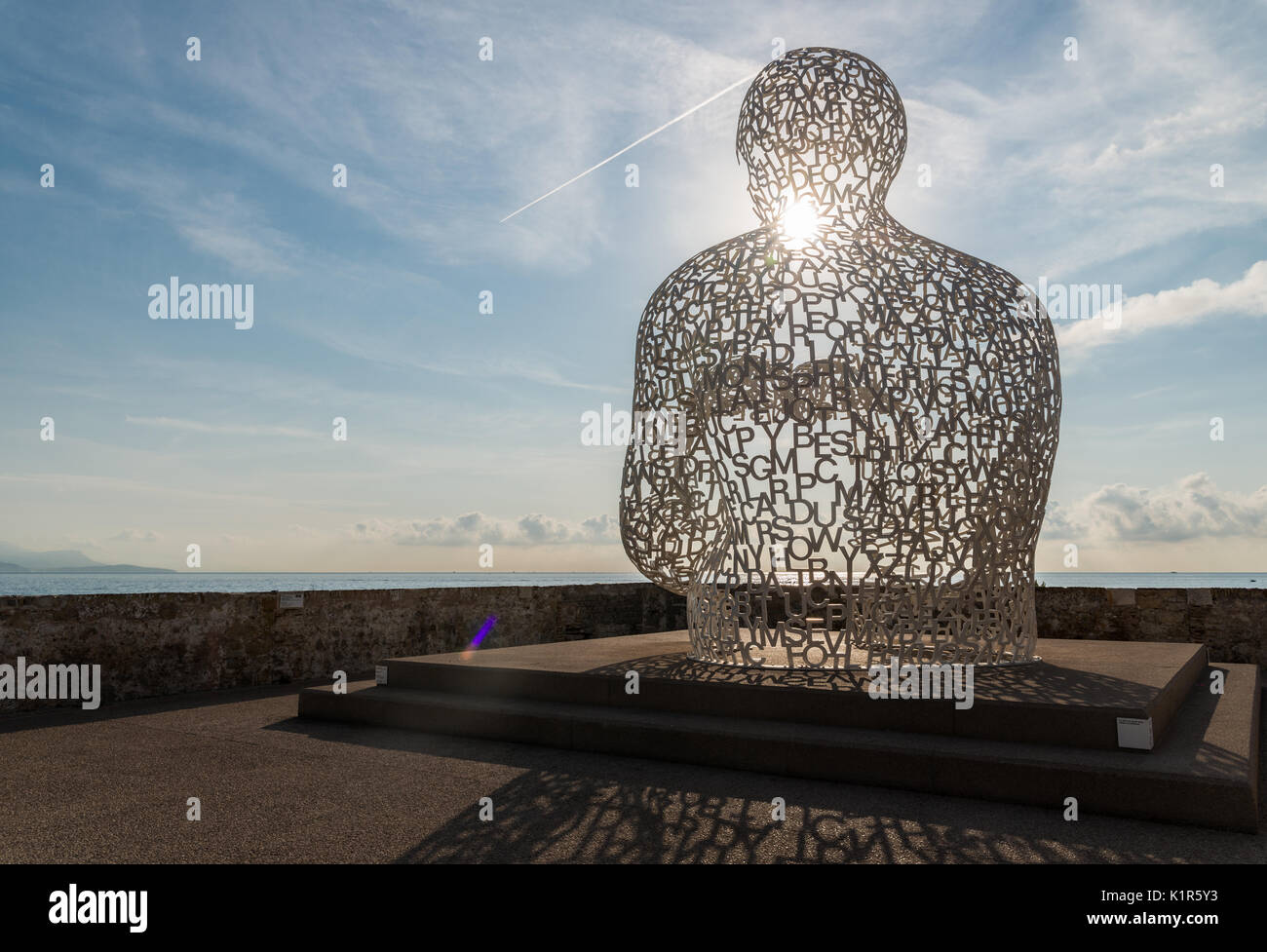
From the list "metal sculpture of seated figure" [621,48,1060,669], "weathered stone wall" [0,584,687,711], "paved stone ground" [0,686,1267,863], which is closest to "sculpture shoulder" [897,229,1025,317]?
"metal sculpture of seated figure" [621,48,1060,669]

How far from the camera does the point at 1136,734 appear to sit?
4395 mm

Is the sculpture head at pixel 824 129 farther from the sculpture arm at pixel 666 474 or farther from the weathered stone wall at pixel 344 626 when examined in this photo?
the weathered stone wall at pixel 344 626

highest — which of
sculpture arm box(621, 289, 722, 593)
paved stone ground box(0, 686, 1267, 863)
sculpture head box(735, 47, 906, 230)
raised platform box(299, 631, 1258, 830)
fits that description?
sculpture head box(735, 47, 906, 230)

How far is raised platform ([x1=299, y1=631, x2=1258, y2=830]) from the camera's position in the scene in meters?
4.16

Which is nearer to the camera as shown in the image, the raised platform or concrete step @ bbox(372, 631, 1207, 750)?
the raised platform

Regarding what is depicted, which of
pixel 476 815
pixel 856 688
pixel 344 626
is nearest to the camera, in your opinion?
pixel 476 815

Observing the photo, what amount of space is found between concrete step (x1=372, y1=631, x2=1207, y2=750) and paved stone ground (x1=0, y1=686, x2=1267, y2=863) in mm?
571

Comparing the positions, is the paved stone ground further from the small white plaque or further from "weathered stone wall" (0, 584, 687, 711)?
"weathered stone wall" (0, 584, 687, 711)

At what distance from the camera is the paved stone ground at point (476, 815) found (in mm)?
3557

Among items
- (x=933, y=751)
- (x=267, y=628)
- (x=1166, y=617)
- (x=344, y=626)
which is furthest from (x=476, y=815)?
(x=1166, y=617)

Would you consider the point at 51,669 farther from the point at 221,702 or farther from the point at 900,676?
the point at 900,676

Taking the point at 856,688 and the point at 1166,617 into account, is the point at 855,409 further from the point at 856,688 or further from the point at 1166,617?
the point at 1166,617

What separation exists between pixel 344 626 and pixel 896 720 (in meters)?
6.14
